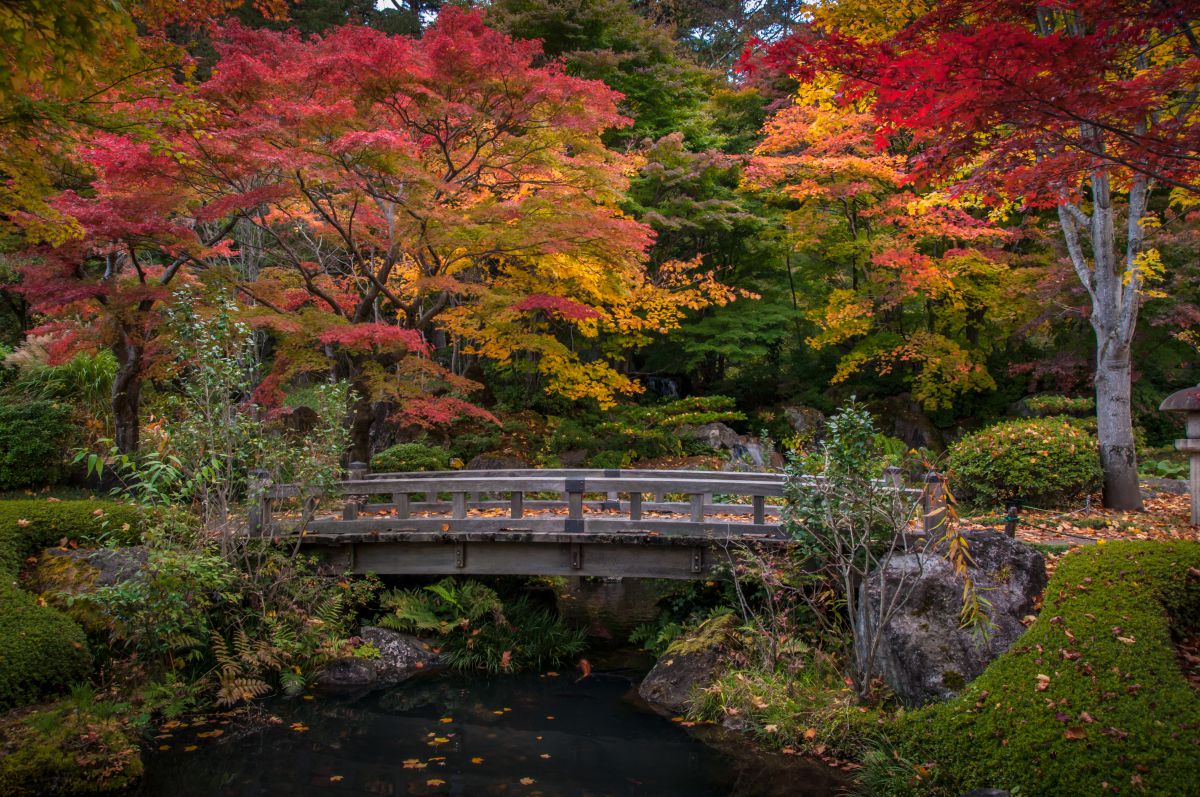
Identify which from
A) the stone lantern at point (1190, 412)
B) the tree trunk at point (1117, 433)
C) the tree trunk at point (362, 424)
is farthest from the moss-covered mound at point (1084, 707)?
the tree trunk at point (362, 424)

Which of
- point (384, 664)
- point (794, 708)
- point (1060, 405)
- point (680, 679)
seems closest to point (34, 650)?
point (384, 664)

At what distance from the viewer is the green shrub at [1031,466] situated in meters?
9.64

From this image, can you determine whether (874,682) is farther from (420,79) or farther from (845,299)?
(845,299)

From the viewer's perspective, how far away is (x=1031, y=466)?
9695 mm

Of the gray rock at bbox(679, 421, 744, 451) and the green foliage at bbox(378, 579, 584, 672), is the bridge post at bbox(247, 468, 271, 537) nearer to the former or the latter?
the green foliage at bbox(378, 579, 584, 672)

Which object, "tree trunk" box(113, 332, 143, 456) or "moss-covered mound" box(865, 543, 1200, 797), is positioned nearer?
"moss-covered mound" box(865, 543, 1200, 797)

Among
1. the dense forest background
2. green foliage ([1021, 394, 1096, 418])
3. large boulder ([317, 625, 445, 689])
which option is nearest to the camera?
large boulder ([317, 625, 445, 689])

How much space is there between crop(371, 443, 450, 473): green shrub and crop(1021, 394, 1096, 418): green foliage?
35.2ft

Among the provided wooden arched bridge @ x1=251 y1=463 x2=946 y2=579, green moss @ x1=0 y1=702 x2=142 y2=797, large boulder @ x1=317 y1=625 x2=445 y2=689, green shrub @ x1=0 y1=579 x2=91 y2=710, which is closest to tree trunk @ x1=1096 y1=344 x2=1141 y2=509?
wooden arched bridge @ x1=251 y1=463 x2=946 y2=579

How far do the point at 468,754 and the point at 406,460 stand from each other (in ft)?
18.7

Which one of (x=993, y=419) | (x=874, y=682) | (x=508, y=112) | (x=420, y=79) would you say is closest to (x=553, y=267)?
(x=508, y=112)

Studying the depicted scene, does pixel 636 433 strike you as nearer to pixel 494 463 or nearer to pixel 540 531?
pixel 494 463

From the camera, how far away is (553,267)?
36.0 feet

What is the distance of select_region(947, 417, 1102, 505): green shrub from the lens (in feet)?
31.6
